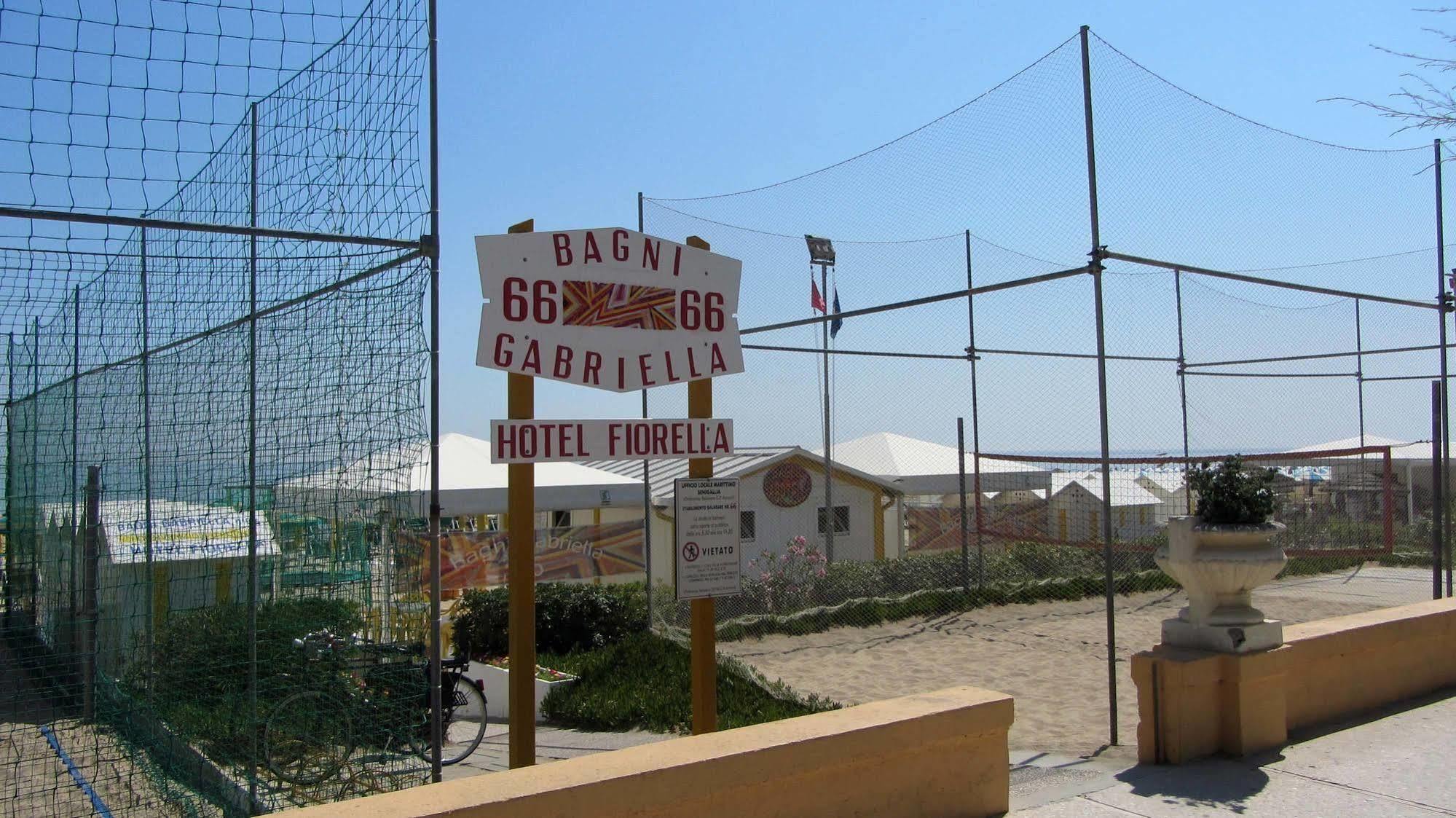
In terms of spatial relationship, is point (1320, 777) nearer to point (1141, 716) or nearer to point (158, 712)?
point (1141, 716)

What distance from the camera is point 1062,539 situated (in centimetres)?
1216

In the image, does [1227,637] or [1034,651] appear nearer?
[1227,637]

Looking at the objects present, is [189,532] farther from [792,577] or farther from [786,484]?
[786,484]

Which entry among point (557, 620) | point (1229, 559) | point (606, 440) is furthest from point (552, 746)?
point (1229, 559)

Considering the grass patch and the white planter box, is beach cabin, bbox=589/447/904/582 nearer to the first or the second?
the grass patch

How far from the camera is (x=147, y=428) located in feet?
20.4

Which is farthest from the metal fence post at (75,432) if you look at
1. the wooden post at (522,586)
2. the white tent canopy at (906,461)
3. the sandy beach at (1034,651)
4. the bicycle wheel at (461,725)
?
the white tent canopy at (906,461)

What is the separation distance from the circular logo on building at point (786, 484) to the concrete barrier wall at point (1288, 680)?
39.2 feet

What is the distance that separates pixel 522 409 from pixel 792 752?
6.26ft

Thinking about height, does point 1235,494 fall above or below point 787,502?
above

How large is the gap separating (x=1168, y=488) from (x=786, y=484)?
774 cm

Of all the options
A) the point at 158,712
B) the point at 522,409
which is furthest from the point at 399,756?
the point at 158,712

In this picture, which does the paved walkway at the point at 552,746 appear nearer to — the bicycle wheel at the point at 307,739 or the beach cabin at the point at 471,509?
the beach cabin at the point at 471,509

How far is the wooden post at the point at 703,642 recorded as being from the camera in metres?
5.40
